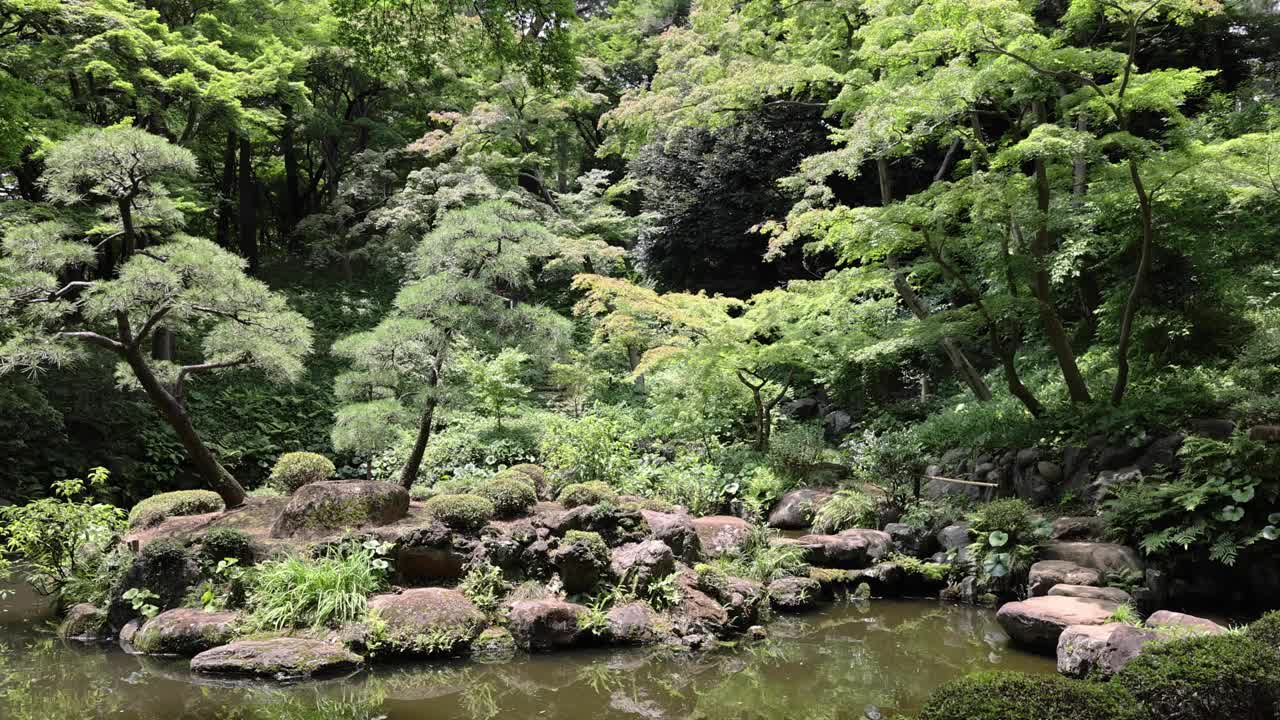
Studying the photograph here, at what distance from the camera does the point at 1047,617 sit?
567 cm

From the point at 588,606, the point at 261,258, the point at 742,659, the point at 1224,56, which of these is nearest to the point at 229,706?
the point at 588,606

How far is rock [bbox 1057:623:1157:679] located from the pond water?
19.9 inches

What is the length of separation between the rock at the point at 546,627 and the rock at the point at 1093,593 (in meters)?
3.98

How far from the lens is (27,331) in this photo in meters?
7.57

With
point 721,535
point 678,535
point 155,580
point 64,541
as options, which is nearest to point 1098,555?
point 721,535

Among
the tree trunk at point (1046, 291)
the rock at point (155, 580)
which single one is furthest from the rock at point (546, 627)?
the tree trunk at point (1046, 291)

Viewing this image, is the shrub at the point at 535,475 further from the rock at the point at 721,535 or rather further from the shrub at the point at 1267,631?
the shrub at the point at 1267,631

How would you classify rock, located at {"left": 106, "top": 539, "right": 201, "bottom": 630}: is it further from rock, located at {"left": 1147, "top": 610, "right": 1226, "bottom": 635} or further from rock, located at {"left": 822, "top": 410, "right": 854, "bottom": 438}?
rock, located at {"left": 822, "top": 410, "right": 854, "bottom": 438}

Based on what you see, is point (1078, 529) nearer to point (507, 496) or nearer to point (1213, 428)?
point (1213, 428)

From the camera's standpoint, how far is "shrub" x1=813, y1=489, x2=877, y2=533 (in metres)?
8.92

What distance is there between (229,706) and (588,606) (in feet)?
8.97

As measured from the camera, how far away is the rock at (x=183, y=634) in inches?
232

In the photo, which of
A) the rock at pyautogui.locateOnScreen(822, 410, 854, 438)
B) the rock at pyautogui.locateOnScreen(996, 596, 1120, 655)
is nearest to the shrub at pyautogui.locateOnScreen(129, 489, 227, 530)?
the rock at pyautogui.locateOnScreen(996, 596, 1120, 655)

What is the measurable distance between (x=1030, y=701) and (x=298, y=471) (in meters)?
8.23
